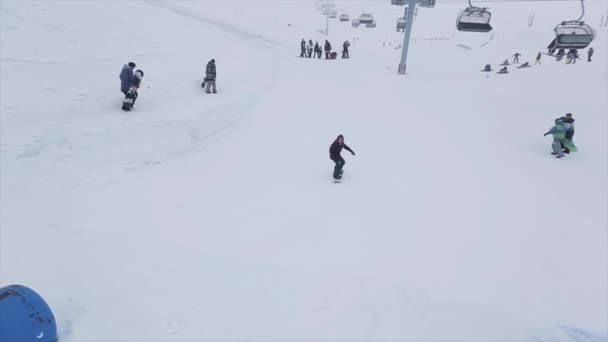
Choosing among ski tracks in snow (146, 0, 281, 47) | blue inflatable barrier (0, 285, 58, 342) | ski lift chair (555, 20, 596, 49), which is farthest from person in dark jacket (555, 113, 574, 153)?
ski tracks in snow (146, 0, 281, 47)

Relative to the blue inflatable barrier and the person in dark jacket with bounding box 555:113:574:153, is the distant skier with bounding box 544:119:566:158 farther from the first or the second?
the blue inflatable barrier

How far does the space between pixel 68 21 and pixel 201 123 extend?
9679mm

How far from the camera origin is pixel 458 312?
543 centimetres

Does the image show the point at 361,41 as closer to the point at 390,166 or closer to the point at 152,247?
the point at 390,166

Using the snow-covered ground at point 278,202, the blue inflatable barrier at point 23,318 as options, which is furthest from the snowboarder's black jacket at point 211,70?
the blue inflatable barrier at point 23,318

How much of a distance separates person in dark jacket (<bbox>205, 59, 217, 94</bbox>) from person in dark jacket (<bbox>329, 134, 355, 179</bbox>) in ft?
25.7

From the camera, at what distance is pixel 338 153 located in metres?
9.38

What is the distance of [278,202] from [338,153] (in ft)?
6.89

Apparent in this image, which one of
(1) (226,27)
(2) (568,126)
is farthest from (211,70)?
(1) (226,27)

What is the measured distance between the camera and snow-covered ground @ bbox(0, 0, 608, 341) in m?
5.26

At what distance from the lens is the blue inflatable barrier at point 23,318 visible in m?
3.47

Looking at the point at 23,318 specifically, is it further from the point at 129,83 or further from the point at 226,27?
the point at 226,27

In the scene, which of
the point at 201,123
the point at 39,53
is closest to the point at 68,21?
the point at 39,53

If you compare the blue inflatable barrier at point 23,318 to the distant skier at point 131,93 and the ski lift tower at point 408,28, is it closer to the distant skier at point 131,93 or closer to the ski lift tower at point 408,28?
the distant skier at point 131,93
